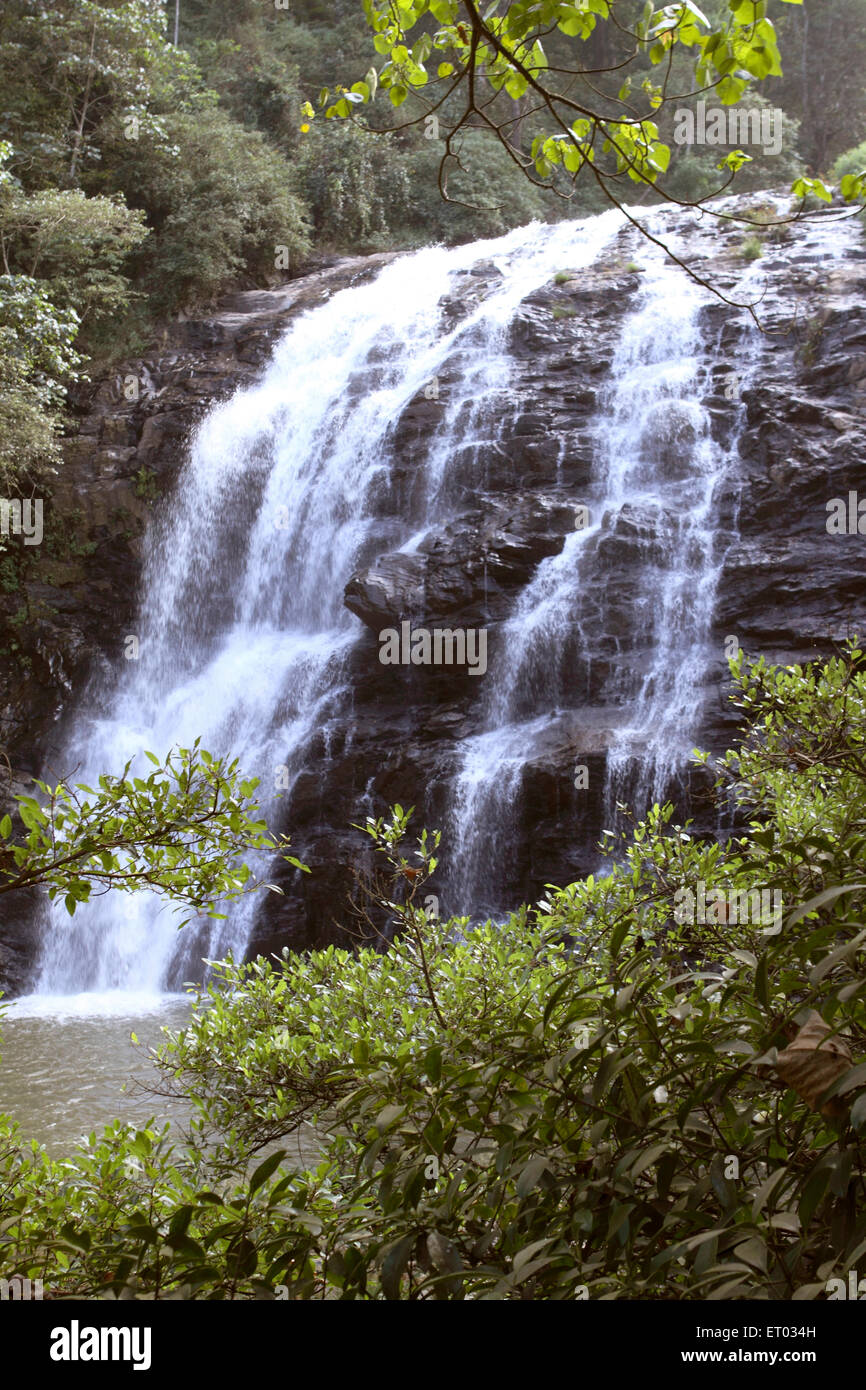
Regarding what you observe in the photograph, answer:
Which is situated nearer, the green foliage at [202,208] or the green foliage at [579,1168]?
the green foliage at [579,1168]

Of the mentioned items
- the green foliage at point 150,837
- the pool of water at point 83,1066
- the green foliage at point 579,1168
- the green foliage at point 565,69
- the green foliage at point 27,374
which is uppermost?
the green foliage at point 27,374

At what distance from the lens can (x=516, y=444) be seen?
49.8ft

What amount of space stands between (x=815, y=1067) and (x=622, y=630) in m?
11.5

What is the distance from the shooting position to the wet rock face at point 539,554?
40.0 feet

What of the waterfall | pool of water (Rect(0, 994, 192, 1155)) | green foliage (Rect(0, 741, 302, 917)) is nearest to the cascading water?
the waterfall

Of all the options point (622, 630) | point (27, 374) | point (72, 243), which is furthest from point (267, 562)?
point (72, 243)

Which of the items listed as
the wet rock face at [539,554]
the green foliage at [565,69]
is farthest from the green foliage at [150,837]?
the wet rock face at [539,554]

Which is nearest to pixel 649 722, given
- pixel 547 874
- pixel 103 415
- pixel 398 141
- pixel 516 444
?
pixel 547 874

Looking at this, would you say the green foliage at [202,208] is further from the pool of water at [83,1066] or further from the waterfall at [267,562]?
the pool of water at [83,1066]

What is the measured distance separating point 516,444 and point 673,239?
7.84m

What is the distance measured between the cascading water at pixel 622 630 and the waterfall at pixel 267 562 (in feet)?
7.33

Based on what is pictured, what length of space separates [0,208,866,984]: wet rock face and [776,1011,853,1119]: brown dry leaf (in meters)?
9.56

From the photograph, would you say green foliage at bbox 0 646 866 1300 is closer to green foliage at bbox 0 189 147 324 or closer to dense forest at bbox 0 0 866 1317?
dense forest at bbox 0 0 866 1317
